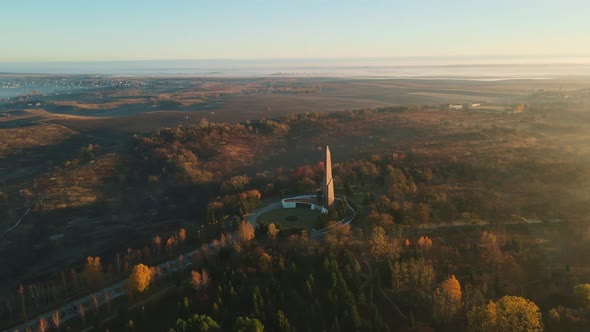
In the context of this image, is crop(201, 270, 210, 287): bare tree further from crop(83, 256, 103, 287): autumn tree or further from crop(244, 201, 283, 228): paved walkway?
crop(244, 201, 283, 228): paved walkway

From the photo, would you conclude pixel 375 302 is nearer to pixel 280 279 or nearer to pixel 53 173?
pixel 280 279

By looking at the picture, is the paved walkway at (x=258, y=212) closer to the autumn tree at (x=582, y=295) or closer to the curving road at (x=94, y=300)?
the curving road at (x=94, y=300)

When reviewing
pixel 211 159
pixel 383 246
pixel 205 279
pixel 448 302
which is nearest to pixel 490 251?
pixel 448 302

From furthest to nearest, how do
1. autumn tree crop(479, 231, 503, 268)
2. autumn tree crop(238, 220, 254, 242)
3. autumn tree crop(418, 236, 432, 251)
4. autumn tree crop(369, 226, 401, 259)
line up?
autumn tree crop(238, 220, 254, 242) < autumn tree crop(418, 236, 432, 251) < autumn tree crop(369, 226, 401, 259) < autumn tree crop(479, 231, 503, 268)

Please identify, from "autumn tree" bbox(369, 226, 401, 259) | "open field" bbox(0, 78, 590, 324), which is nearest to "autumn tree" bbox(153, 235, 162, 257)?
"open field" bbox(0, 78, 590, 324)

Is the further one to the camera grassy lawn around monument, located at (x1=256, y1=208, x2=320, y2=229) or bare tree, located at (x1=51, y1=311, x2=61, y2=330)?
grassy lawn around monument, located at (x1=256, y1=208, x2=320, y2=229)

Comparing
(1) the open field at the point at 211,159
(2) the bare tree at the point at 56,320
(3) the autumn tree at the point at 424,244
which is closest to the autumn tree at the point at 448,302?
(3) the autumn tree at the point at 424,244

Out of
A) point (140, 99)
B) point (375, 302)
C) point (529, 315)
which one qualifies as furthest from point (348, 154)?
point (140, 99)
